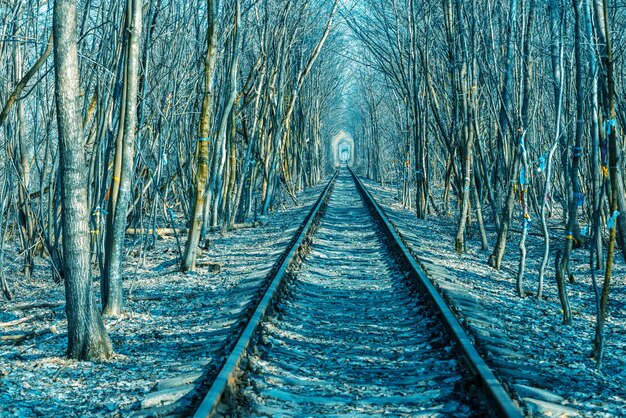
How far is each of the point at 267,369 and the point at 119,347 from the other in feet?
5.74

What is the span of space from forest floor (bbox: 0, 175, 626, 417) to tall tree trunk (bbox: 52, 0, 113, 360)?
0.72 ft

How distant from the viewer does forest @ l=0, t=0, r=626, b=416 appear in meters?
5.79

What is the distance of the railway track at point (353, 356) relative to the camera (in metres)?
4.48

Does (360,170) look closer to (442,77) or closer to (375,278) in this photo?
(442,77)

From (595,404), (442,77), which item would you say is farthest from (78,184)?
(442,77)

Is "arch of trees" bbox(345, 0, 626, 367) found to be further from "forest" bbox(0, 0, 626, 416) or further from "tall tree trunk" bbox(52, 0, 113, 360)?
"tall tree trunk" bbox(52, 0, 113, 360)

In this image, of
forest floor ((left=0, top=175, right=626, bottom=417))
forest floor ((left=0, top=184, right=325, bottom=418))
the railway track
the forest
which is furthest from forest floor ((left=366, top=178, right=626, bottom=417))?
forest floor ((left=0, top=184, right=325, bottom=418))

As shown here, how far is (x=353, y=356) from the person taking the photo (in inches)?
231

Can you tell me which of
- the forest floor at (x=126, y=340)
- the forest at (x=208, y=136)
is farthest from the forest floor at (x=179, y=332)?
the forest at (x=208, y=136)

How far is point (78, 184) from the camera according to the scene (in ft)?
18.7

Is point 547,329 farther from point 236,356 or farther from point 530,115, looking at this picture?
point 530,115

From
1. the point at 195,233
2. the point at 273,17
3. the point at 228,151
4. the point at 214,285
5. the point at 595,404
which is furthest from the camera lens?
the point at 273,17

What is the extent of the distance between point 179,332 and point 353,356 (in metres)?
1.99

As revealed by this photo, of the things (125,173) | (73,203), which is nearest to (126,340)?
(73,203)
